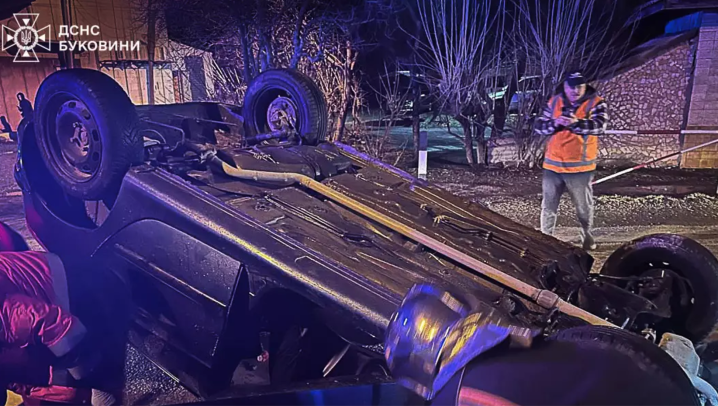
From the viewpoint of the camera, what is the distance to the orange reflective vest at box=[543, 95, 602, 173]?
4758 millimetres

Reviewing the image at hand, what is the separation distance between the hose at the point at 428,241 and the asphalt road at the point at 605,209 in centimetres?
288

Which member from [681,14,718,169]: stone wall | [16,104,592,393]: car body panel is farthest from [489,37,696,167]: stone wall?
[16,104,592,393]: car body panel

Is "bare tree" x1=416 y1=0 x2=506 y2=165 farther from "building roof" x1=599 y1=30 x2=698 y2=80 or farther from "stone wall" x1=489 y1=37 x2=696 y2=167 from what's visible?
"building roof" x1=599 y1=30 x2=698 y2=80

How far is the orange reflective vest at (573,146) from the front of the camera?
4.76 meters

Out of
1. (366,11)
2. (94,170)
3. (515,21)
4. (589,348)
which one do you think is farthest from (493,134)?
(589,348)

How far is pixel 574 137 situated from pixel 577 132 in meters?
0.05

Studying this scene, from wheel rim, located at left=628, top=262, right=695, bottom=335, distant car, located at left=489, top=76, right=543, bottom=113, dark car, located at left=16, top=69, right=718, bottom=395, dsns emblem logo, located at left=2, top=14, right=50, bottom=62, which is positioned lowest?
wheel rim, located at left=628, top=262, right=695, bottom=335

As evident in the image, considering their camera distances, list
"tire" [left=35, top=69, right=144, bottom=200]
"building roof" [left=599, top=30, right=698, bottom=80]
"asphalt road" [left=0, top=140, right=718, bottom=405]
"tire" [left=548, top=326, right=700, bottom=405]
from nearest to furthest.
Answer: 1. "tire" [left=548, top=326, right=700, bottom=405]
2. "tire" [left=35, top=69, right=144, bottom=200]
3. "asphalt road" [left=0, top=140, right=718, bottom=405]
4. "building roof" [left=599, top=30, right=698, bottom=80]

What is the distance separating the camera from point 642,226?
20.8 feet

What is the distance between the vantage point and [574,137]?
4789 mm

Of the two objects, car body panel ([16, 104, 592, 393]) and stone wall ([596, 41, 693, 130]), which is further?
stone wall ([596, 41, 693, 130])

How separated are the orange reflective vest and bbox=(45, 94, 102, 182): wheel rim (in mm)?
3758

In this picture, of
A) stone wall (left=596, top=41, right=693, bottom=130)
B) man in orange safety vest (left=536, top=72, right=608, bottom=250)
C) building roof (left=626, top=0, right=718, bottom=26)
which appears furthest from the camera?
building roof (left=626, top=0, right=718, bottom=26)

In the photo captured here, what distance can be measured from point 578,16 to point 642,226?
5282 millimetres
